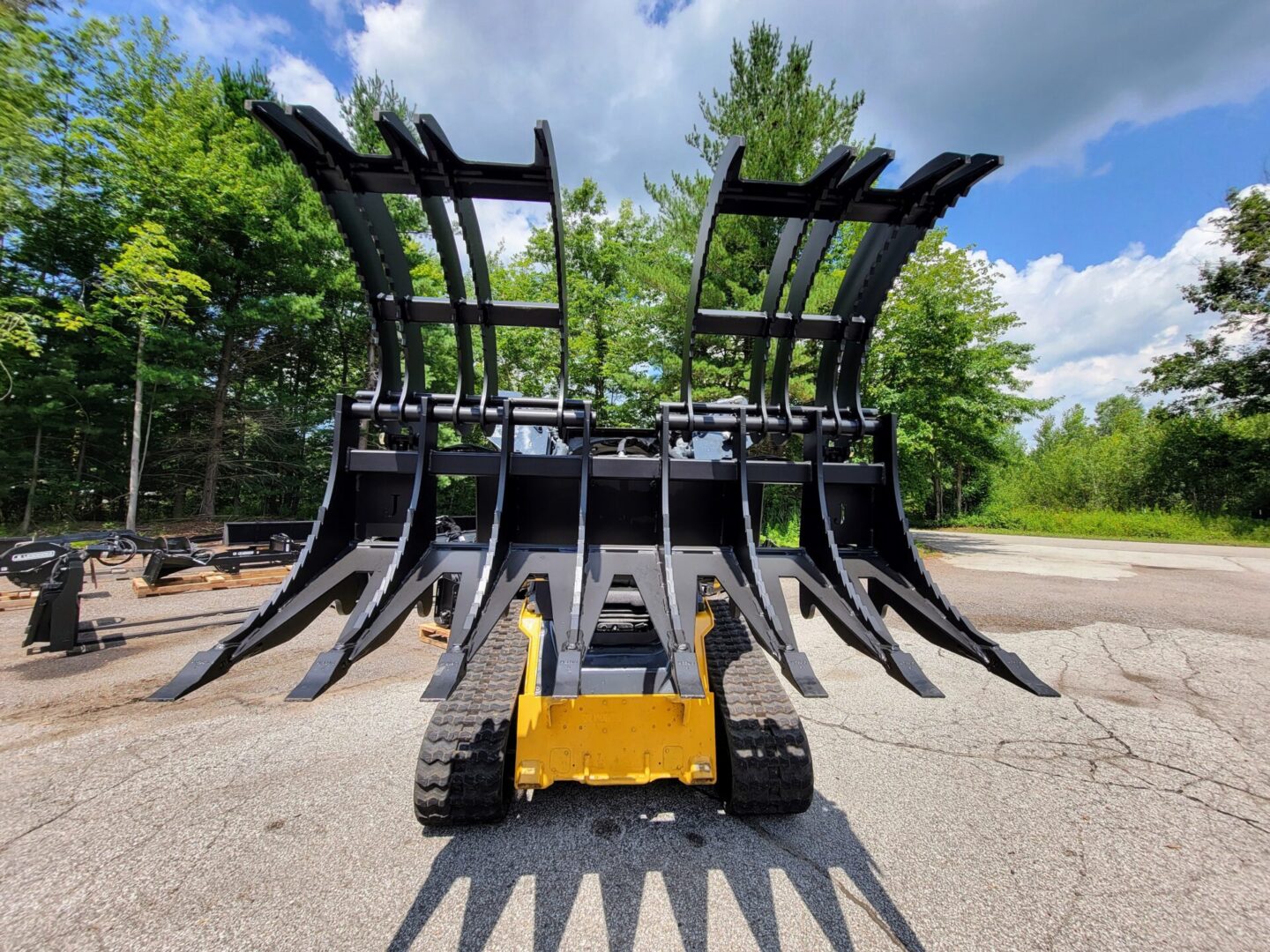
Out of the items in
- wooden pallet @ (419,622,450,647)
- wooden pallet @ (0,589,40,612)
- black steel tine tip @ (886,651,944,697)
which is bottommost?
wooden pallet @ (419,622,450,647)

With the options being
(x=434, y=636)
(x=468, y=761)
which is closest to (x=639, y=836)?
(x=468, y=761)

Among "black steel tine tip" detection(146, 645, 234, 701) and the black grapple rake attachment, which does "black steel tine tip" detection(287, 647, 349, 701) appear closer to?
the black grapple rake attachment

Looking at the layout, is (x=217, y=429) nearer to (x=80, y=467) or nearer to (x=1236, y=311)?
(x=80, y=467)

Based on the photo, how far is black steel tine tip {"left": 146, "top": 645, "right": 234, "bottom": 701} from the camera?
1334 millimetres

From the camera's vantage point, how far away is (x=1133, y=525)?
21109 mm

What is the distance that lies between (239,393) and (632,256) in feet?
43.2

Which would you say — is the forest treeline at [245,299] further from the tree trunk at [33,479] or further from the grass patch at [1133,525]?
the grass patch at [1133,525]

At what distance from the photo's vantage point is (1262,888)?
7.25 ft

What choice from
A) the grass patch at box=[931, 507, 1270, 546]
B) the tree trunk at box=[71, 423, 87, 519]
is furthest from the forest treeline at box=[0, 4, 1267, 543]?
the grass patch at box=[931, 507, 1270, 546]

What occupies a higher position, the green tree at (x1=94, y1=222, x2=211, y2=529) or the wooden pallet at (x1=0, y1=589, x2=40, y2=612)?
the green tree at (x1=94, y1=222, x2=211, y2=529)

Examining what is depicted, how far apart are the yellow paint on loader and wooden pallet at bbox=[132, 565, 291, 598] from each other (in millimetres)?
6611

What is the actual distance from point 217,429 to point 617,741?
17.8m

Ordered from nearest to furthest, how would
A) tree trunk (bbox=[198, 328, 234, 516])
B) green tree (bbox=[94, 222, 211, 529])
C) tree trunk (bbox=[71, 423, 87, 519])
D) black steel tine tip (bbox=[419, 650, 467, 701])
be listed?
black steel tine tip (bbox=[419, 650, 467, 701])
green tree (bbox=[94, 222, 211, 529])
tree trunk (bbox=[71, 423, 87, 519])
tree trunk (bbox=[198, 328, 234, 516])

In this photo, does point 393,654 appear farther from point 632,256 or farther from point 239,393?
point 239,393
